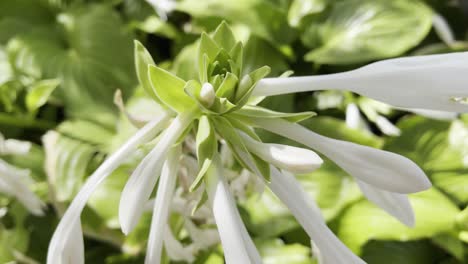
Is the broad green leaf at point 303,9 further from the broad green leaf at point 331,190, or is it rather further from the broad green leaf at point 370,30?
the broad green leaf at point 331,190

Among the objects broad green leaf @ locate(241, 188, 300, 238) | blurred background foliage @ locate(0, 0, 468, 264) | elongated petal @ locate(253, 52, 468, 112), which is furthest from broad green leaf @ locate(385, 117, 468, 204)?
elongated petal @ locate(253, 52, 468, 112)

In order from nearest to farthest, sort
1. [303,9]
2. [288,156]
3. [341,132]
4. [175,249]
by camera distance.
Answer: [288,156] < [175,249] < [341,132] < [303,9]

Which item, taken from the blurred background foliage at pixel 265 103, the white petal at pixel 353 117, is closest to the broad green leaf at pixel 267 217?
the blurred background foliage at pixel 265 103

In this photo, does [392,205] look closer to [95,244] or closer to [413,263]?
[413,263]

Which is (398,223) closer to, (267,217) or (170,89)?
(267,217)

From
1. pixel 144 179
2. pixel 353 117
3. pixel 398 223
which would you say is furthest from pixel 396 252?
pixel 144 179

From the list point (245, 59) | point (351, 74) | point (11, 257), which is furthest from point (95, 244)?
point (351, 74)

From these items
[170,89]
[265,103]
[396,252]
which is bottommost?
[396,252]
